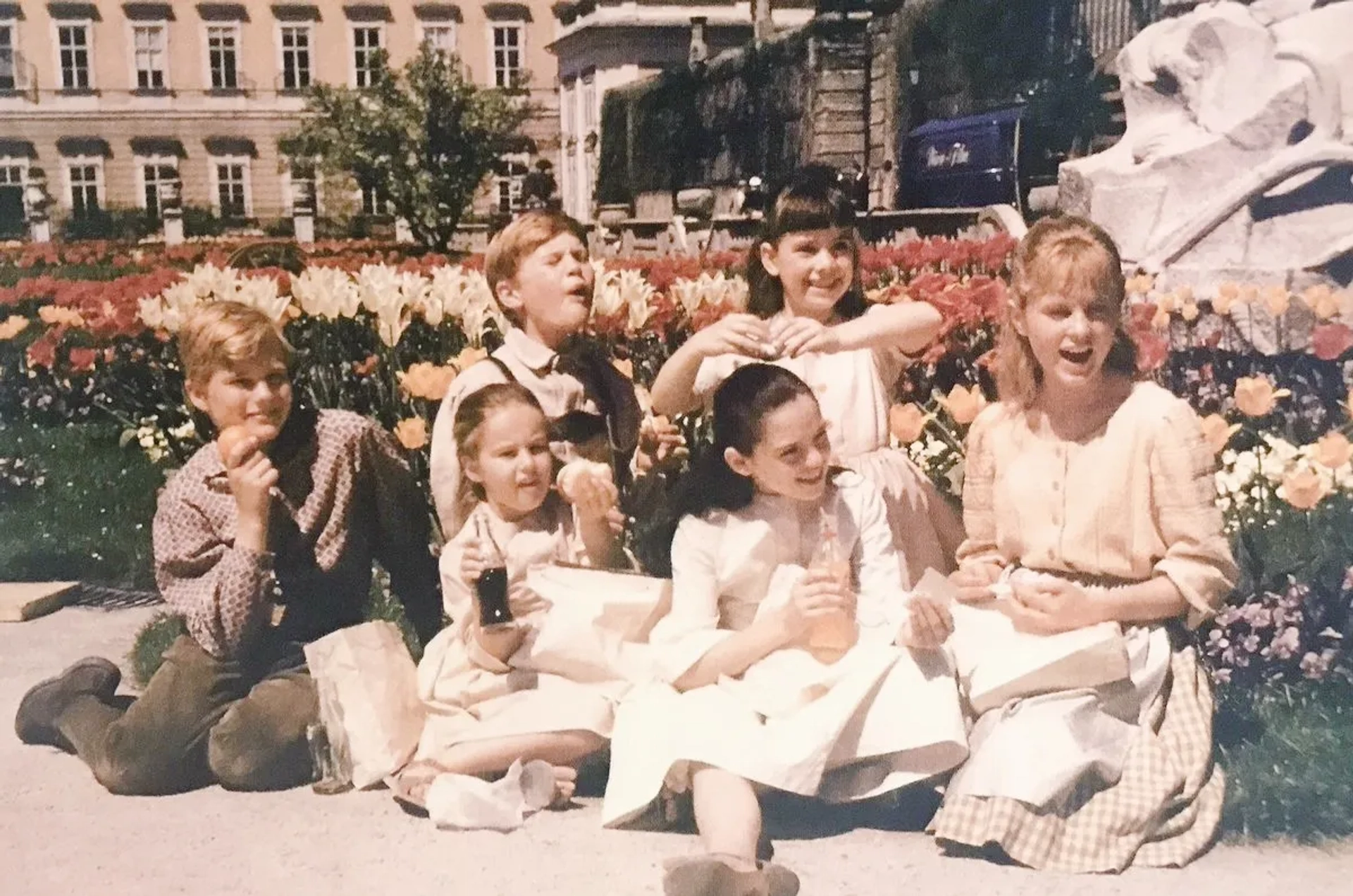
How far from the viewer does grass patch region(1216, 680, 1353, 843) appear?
128 cm

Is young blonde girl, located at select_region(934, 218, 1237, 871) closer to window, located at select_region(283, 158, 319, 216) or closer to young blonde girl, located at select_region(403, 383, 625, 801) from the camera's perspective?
young blonde girl, located at select_region(403, 383, 625, 801)

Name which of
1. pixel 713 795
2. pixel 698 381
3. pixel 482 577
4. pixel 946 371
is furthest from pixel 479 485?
pixel 946 371

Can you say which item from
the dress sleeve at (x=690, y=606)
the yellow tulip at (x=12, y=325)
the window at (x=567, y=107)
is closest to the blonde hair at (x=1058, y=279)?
the dress sleeve at (x=690, y=606)

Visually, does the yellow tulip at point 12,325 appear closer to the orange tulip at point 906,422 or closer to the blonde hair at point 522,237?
the blonde hair at point 522,237

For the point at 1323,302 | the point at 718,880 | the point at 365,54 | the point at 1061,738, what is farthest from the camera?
the point at 1323,302

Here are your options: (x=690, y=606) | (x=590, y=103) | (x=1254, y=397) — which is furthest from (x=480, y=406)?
(x=1254, y=397)

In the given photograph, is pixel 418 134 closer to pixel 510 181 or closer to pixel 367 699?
pixel 510 181

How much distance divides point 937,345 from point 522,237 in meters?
0.61

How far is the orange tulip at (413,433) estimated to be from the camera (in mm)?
1709

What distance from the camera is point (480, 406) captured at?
1.45m

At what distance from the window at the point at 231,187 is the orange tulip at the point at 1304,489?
1.39 meters

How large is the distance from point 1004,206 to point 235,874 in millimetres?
1702

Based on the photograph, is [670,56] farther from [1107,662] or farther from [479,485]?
[1107,662]

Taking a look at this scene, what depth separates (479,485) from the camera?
1510mm
